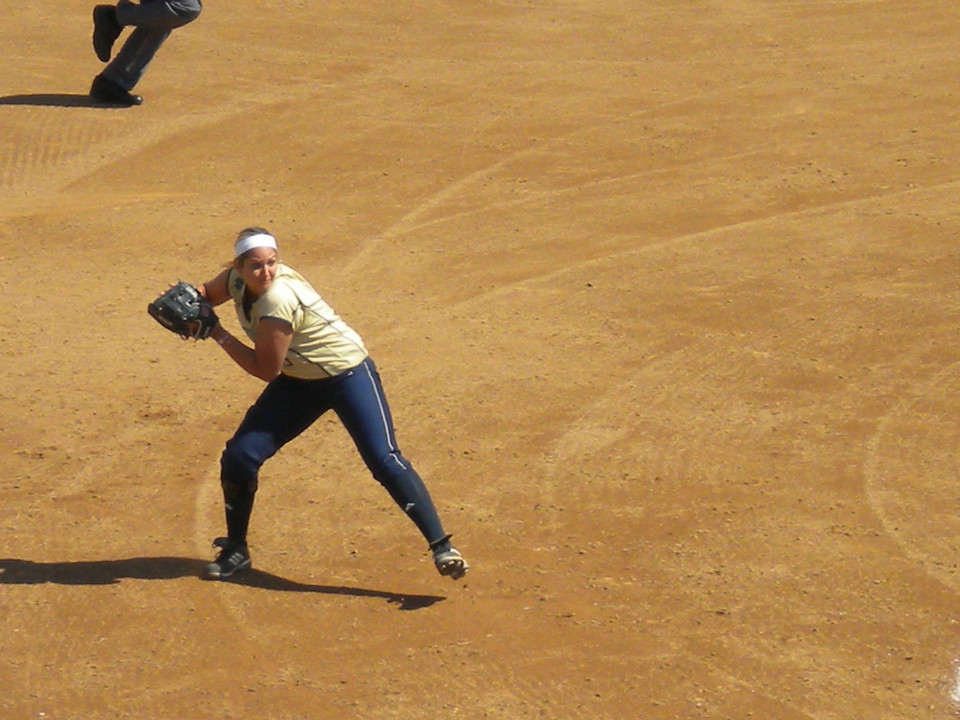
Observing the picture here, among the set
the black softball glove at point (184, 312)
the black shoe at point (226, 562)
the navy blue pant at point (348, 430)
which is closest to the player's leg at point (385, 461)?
the navy blue pant at point (348, 430)

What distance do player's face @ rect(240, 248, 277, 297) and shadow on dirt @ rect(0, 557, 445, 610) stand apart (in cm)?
153

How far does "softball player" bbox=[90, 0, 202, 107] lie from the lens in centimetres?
1448

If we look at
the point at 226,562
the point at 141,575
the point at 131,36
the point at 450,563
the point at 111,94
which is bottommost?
the point at 141,575

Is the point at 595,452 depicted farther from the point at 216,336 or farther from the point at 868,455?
the point at 216,336

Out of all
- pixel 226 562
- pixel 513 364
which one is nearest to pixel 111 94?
pixel 513 364

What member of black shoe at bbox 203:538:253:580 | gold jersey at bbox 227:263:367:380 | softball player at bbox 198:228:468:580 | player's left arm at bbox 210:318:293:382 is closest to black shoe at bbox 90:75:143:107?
softball player at bbox 198:228:468:580

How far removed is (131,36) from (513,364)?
7.00m

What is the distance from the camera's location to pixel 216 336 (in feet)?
21.7

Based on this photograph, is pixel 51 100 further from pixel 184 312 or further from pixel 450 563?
pixel 450 563

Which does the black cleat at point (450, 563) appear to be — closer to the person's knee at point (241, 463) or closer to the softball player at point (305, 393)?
the softball player at point (305, 393)

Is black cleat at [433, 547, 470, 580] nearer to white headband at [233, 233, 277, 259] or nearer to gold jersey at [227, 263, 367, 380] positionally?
gold jersey at [227, 263, 367, 380]

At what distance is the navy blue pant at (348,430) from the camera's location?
22.8 ft

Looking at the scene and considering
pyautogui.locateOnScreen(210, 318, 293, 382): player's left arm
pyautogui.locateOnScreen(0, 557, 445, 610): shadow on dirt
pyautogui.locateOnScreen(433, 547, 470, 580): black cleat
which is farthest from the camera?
pyautogui.locateOnScreen(0, 557, 445, 610): shadow on dirt

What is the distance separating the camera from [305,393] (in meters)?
7.04
